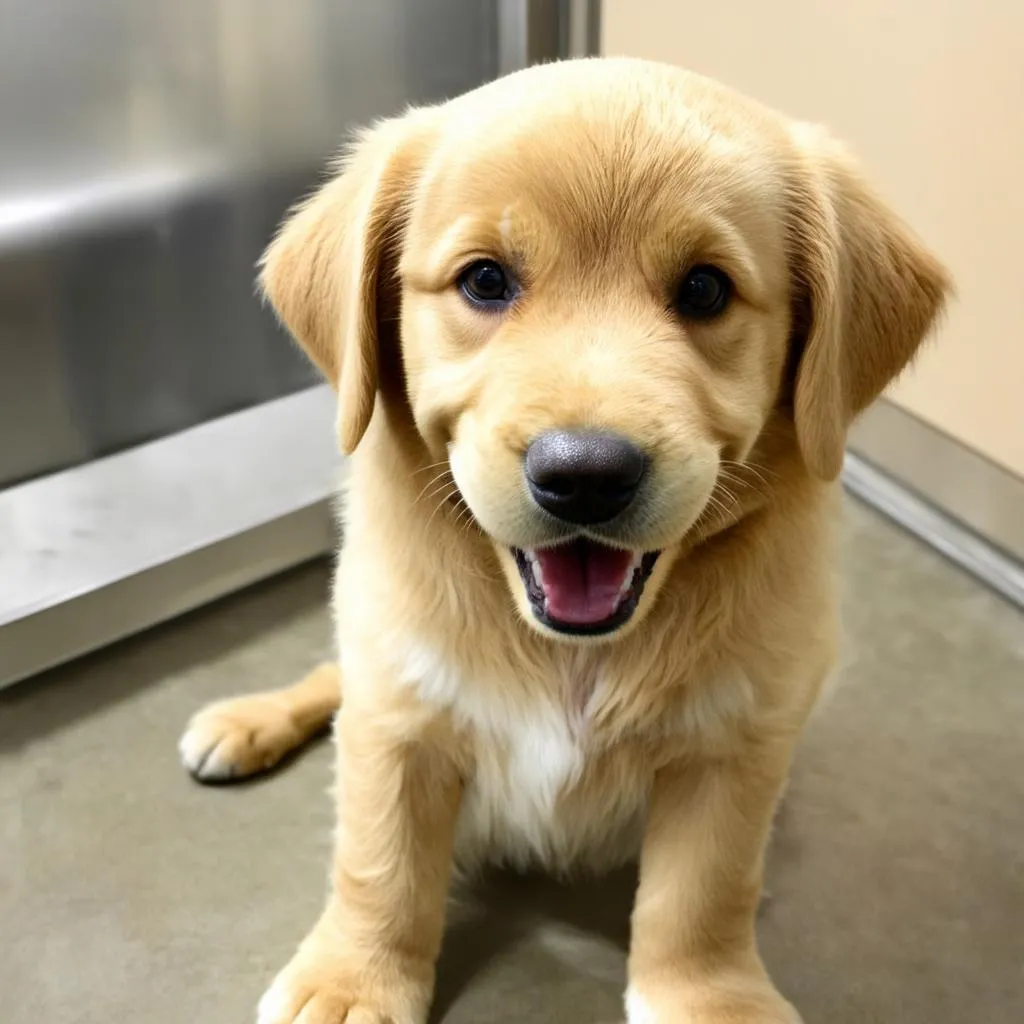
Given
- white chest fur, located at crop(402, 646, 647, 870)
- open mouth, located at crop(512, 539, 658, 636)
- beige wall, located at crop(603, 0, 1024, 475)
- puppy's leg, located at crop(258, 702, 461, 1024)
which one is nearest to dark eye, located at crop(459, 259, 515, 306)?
open mouth, located at crop(512, 539, 658, 636)

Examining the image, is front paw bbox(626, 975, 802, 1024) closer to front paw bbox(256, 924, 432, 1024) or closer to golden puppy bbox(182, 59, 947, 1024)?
golden puppy bbox(182, 59, 947, 1024)

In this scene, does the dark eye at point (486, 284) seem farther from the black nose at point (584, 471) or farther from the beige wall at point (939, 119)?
the beige wall at point (939, 119)

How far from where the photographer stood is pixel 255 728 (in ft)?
5.93

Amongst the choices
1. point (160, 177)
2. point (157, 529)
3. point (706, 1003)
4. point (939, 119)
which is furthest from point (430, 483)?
point (939, 119)

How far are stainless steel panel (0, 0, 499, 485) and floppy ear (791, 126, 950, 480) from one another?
127 cm

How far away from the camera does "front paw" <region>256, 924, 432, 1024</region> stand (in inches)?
54.4

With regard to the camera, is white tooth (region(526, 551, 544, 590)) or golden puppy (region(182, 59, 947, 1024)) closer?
golden puppy (region(182, 59, 947, 1024))

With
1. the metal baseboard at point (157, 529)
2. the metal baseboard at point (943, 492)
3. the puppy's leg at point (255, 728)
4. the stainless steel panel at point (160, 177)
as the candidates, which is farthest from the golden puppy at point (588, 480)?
the metal baseboard at point (943, 492)

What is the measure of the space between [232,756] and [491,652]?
690mm

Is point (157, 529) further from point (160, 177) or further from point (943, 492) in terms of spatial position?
point (943, 492)

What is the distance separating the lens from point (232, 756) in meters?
1.78

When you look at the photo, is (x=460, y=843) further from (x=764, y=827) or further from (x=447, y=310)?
(x=447, y=310)

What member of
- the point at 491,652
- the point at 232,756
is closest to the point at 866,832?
the point at 491,652

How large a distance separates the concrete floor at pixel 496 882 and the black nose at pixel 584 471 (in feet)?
2.58
